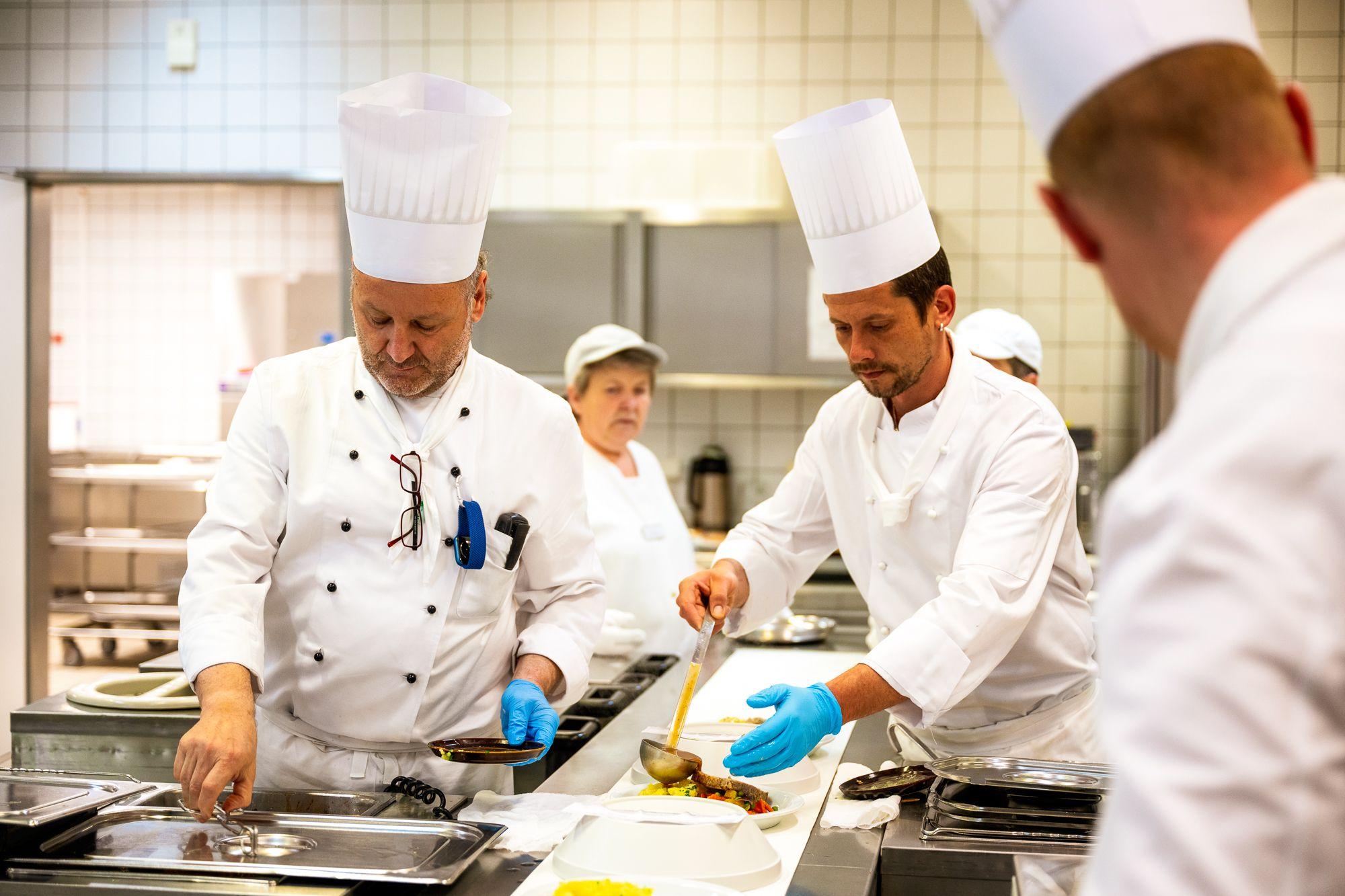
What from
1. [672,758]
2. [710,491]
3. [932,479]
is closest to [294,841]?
[672,758]

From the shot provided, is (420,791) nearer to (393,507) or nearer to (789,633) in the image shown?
(393,507)

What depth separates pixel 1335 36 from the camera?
4.95 metres

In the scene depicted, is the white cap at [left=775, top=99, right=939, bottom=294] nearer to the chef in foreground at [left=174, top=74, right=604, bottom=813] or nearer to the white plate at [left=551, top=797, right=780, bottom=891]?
the chef in foreground at [left=174, top=74, right=604, bottom=813]

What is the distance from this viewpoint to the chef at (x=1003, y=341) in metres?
3.28

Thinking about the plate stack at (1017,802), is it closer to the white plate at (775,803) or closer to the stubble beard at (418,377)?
the white plate at (775,803)

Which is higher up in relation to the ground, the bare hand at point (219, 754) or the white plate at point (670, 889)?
the bare hand at point (219, 754)

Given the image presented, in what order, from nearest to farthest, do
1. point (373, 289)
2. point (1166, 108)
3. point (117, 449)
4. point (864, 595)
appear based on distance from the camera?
point (1166, 108) → point (373, 289) → point (864, 595) → point (117, 449)

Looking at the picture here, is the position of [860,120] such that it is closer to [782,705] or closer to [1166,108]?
[782,705]

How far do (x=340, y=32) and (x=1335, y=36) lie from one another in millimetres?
4174

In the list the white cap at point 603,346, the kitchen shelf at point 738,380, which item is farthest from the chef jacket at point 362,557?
the kitchen shelf at point 738,380

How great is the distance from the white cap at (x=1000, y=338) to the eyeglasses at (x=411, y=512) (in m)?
1.86

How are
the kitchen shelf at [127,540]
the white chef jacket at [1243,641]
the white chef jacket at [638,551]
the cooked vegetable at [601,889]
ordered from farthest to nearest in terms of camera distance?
the kitchen shelf at [127,540], the white chef jacket at [638,551], the cooked vegetable at [601,889], the white chef jacket at [1243,641]

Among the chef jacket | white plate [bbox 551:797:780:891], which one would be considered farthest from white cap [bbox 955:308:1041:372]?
white plate [bbox 551:797:780:891]

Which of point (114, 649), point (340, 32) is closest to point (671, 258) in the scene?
point (340, 32)
